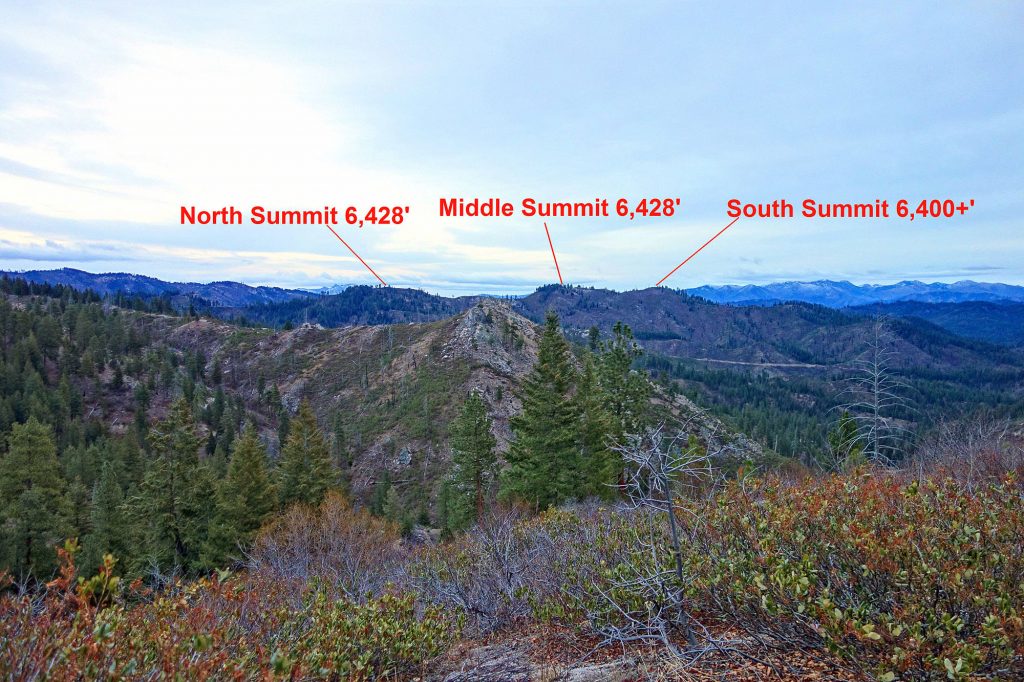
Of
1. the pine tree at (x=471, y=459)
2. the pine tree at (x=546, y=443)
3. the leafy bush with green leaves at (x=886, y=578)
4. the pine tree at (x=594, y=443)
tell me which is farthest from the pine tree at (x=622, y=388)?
the leafy bush with green leaves at (x=886, y=578)

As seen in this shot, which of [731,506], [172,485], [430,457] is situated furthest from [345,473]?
[731,506]

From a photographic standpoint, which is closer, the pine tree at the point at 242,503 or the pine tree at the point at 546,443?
the pine tree at the point at 546,443

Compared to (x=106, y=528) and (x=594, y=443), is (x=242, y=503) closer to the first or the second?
(x=106, y=528)

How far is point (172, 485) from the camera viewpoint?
30406mm

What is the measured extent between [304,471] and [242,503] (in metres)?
4.44

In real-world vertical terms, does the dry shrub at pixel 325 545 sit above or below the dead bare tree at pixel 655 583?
below

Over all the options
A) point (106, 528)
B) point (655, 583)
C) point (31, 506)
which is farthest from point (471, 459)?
point (31, 506)

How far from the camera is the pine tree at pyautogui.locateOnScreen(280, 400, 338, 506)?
33.4 metres

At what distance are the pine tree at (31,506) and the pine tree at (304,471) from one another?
12100 mm

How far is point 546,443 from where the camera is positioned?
27.8 metres

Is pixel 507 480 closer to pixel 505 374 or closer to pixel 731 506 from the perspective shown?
pixel 731 506

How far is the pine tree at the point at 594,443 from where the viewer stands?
27672 mm

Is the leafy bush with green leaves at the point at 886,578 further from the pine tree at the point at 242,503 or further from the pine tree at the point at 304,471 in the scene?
the pine tree at the point at 304,471

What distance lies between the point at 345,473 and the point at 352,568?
140ft
